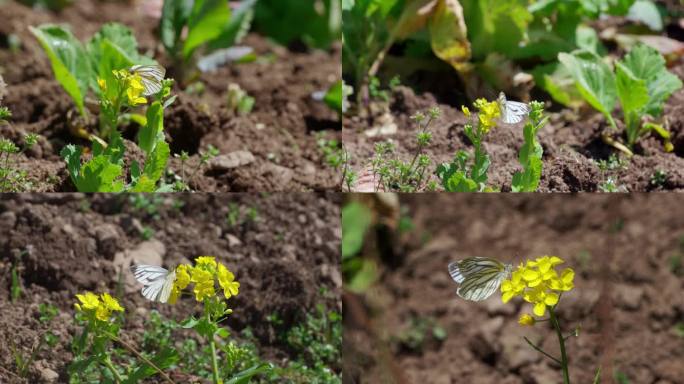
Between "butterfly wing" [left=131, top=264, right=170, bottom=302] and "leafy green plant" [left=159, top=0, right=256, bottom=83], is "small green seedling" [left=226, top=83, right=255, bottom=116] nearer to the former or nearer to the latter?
"leafy green plant" [left=159, top=0, right=256, bottom=83]

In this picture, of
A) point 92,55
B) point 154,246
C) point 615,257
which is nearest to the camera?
point 154,246

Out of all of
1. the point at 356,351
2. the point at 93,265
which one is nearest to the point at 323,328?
the point at 356,351

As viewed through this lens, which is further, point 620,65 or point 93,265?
point 620,65

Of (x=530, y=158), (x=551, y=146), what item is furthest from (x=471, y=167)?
(x=551, y=146)

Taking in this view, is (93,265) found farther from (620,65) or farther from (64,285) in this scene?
(620,65)

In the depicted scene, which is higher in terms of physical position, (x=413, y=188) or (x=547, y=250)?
(x=413, y=188)

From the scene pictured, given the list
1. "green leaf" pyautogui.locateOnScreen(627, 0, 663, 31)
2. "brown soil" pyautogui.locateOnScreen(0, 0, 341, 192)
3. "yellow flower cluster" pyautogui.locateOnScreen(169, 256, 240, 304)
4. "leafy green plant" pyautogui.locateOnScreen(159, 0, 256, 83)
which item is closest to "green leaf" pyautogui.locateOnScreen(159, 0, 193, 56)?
"leafy green plant" pyautogui.locateOnScreen(159, 0, 256, 83)
